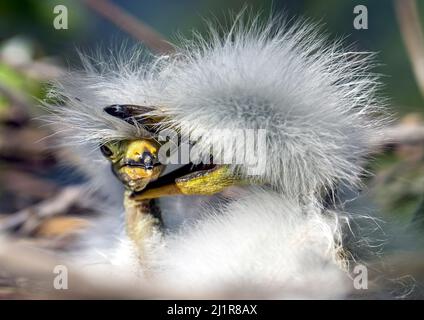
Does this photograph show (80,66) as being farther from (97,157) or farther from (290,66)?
(290,66)

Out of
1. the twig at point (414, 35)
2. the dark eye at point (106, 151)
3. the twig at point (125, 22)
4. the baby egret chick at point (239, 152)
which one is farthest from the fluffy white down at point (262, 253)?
the twig at point (414, 35)

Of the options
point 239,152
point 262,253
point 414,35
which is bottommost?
point 262,253

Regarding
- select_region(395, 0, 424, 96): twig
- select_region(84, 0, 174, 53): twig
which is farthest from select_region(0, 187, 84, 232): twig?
select_region(395, 0, 424, 96): twig

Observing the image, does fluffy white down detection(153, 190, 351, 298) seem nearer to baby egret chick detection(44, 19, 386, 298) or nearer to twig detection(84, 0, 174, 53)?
baby egret chick detection(44, 19, 386, 298)

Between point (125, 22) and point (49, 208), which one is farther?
point (125, 22)

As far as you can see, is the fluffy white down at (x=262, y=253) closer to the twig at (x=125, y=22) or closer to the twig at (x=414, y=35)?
the twig at (x=125, y=22)

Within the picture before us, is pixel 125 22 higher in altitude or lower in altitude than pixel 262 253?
higher

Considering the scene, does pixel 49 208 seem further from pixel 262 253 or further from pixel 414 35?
pixel 414 35

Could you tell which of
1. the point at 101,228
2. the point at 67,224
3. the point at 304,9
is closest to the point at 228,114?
the point at 101,228

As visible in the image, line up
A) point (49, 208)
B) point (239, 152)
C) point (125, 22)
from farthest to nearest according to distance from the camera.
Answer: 1. point (125, 22)
2. point (49, 208)
3. point (239, 152)

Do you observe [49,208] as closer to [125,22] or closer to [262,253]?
[125,22]

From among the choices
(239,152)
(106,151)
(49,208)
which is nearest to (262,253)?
(239,152)

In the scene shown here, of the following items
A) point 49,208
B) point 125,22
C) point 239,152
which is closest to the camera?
point 239,152
